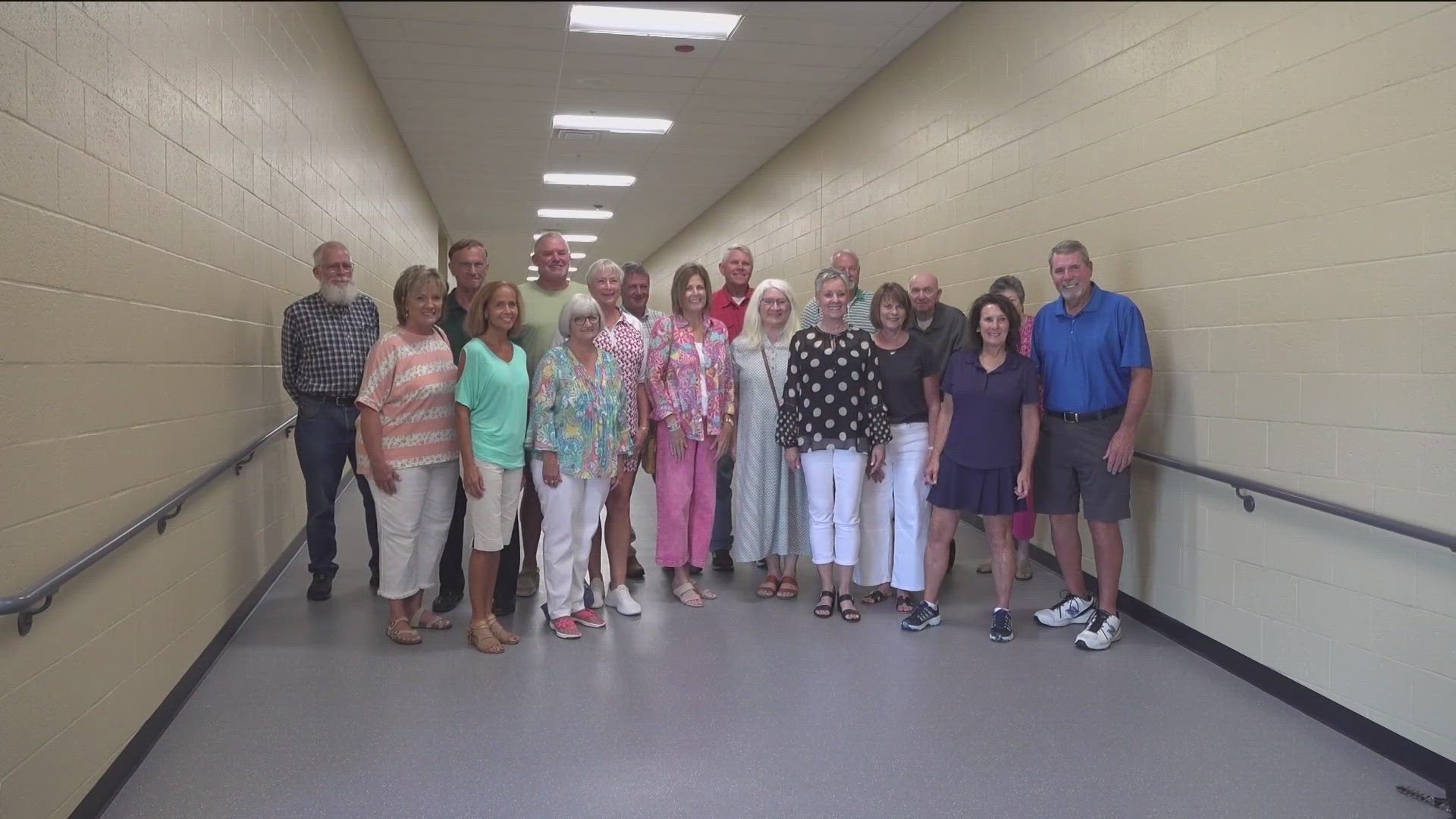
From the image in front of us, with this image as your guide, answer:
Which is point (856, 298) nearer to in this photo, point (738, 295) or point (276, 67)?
point (738, 295)

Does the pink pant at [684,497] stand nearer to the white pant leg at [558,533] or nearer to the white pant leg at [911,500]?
the white pant leg at [558,533]

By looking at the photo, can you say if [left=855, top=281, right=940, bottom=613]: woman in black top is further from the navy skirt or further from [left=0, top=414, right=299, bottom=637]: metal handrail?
[left=0, top=414, right=299, bottom=637]: metal handrail

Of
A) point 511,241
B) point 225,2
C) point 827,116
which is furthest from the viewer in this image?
point 511,241

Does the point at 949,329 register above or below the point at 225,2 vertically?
below

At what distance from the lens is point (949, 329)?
4777mm

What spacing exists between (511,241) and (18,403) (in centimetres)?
1561

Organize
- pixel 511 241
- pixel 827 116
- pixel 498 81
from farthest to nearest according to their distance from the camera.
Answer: pixel 511 241 → pixel 827 116 → pixel 498 81

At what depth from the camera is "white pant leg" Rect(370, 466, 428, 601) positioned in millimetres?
3686

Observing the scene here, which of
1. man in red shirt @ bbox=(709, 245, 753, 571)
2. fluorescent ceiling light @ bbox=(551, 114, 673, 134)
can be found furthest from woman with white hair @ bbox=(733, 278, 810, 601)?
fluorescent ceiling light @ bbox=(551, 114, 673, 134)

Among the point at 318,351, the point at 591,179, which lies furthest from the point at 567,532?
the point at 591,179

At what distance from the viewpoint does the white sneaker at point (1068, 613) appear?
4.16 m

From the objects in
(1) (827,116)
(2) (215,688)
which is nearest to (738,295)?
(2) (215,688)

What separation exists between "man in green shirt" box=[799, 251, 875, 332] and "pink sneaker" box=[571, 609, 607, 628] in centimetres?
183

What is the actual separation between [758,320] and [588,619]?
157 cm
